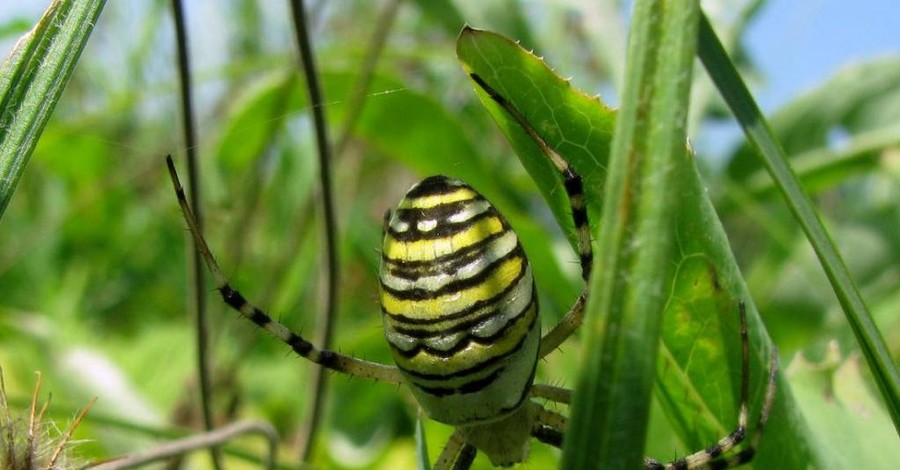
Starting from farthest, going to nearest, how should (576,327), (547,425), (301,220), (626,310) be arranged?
1. (301,220)
2. (547,425)
3. (576,327)
4. (626,310)

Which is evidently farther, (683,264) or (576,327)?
(576,327)

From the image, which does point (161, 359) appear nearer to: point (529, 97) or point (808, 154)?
point (808, 154)

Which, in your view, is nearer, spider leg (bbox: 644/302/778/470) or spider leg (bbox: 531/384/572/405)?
spider leg (bbox: 644/302/778/470)

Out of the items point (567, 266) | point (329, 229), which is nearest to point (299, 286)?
point (567, 266)

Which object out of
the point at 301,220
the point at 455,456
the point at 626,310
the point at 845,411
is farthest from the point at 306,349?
the point at 301,220

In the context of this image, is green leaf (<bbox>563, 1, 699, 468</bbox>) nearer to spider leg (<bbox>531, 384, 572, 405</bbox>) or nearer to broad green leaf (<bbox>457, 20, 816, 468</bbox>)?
broad green leaf (<bbox>457, 20, 816, 468</bbox>)

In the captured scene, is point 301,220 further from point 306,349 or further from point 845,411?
point 845,411

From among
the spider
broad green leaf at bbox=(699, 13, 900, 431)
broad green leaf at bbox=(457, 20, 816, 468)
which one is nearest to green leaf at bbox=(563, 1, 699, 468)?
broad green leaf at bbox=(699, 13, 900, 431)
